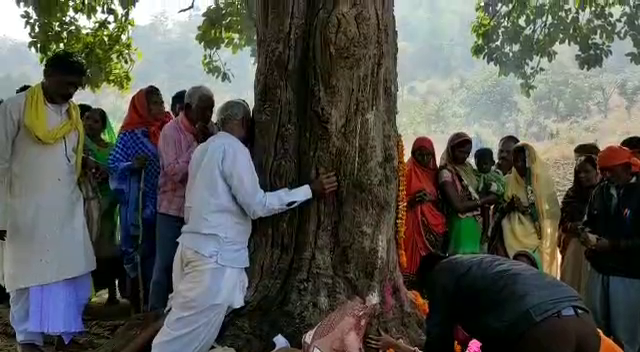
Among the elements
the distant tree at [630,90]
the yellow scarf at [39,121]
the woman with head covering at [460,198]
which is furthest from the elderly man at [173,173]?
the distant tree at [630,90]

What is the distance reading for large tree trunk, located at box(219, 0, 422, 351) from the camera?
4656mm

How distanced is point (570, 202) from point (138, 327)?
363 centimetres

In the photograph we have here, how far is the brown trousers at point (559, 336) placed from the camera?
3418 millimetres

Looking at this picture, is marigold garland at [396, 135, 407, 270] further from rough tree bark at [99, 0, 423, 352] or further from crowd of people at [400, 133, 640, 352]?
crowd of people at [400, 133, 640, 352]

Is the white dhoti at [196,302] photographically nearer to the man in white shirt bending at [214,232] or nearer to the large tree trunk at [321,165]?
the man in white shirt bending at [214,232]

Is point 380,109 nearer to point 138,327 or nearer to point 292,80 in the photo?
point 292,80

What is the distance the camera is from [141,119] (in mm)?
6055

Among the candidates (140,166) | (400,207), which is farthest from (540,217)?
(140,166)

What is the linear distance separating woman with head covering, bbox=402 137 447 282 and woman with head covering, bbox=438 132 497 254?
0.09 meters

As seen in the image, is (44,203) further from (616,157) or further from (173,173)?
(616,157)

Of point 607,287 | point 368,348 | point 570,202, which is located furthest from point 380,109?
point 570,202

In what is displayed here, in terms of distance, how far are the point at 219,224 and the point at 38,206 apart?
1.48 metres

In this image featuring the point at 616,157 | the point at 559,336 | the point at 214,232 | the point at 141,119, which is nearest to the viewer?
the point at 559,336

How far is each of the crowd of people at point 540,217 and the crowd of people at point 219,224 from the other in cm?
1
